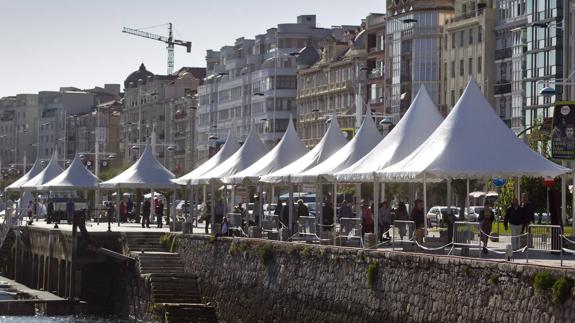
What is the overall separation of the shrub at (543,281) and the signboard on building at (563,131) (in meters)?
14.1

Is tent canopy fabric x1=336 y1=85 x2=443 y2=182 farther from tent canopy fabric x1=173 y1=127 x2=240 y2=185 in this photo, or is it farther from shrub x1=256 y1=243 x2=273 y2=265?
tent canopy fabric x1=173 y1=127 x2=240 y2=185

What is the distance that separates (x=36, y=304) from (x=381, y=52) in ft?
278

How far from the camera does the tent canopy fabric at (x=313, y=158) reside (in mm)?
54500

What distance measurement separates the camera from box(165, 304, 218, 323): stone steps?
53.4 meters

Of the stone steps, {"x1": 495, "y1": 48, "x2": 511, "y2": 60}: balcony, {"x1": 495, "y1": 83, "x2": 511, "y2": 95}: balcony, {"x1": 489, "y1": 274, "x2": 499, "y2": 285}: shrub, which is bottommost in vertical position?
the stone steps

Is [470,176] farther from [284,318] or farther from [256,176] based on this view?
[256,176]

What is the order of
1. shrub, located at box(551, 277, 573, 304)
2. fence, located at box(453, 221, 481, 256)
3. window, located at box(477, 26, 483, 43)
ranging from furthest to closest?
window, located at box(477, 26, 483, 43) < fence, located at box(453, 221, 481, 256) < shrub, located at box(551, 277, 573, 304)

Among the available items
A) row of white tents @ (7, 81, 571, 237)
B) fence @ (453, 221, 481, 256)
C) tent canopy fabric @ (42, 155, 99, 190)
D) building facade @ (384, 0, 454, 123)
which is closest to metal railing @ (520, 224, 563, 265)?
fence @ (453, 221, 481, 256)

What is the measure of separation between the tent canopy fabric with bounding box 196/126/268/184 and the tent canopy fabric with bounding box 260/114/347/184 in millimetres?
6955

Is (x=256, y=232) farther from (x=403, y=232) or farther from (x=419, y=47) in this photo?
(x=419, y=47)

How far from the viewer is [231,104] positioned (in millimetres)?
188125

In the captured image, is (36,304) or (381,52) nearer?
(36,304)

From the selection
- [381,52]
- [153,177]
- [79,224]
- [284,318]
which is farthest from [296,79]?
[284,318]

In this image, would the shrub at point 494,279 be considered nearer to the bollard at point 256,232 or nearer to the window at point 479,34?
the bollard at point 256,232
